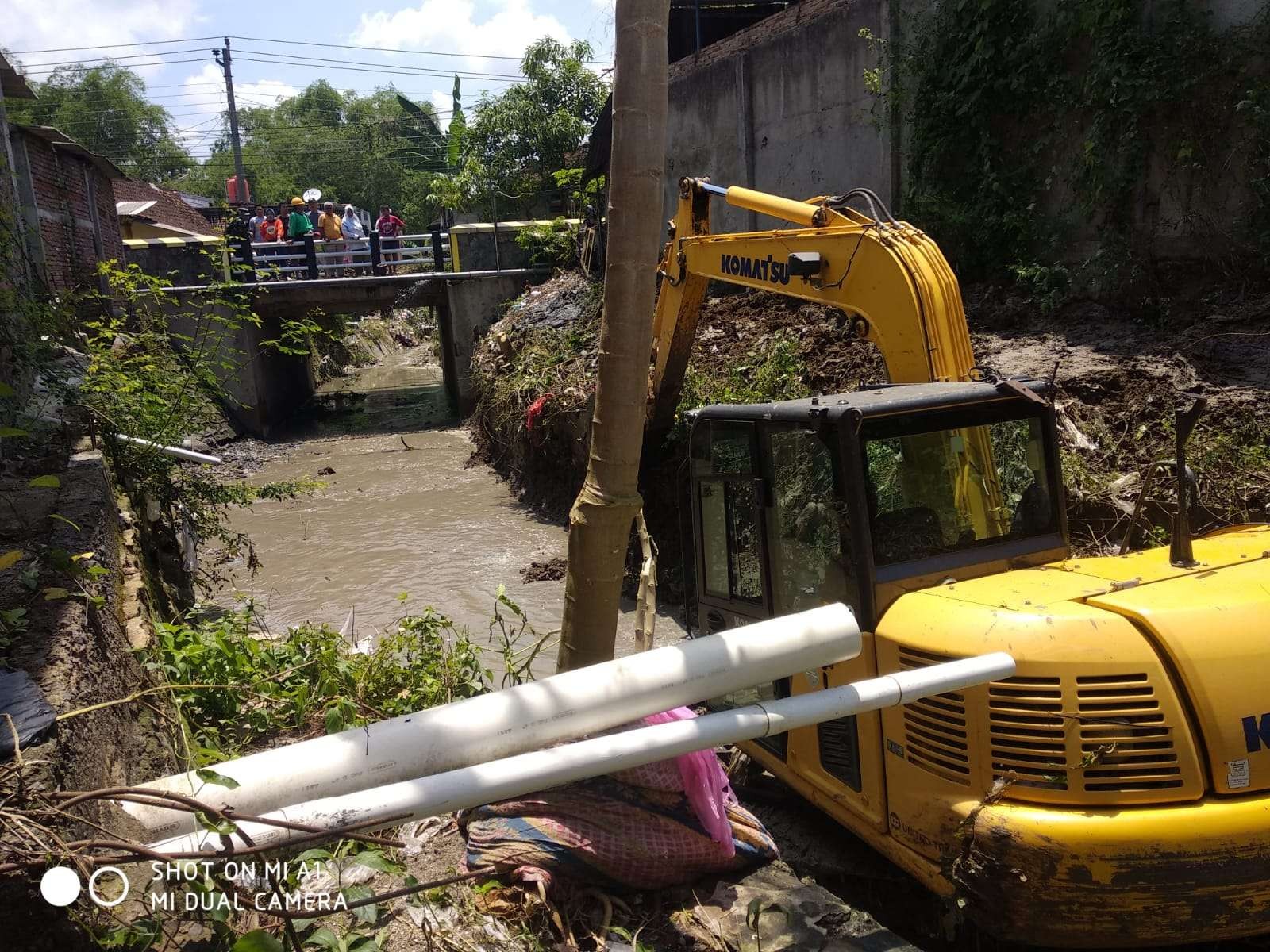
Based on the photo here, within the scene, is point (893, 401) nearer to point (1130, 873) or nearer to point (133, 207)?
point (1130, 873)

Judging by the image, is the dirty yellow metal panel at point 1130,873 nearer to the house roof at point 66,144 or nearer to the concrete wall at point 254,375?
the house roof at point 66,144

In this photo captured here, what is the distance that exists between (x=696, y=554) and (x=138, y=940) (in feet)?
9.90

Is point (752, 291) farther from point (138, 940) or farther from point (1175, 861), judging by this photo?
point (138, 940)

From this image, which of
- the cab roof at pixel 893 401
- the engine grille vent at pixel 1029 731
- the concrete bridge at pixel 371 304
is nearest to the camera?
the engine grille vent at pixel 1029 731

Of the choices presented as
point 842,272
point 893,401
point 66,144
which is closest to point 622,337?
point 893,401

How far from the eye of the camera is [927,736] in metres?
3.16

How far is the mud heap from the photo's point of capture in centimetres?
621

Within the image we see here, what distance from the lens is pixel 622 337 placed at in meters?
2.80

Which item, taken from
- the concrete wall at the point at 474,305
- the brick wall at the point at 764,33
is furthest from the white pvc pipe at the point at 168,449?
the concrete wall at the point at 474,305

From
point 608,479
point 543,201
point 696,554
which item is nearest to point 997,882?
point 608,479

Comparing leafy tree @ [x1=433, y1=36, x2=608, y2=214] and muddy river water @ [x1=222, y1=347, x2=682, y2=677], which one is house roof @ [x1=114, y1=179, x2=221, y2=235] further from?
muddy river water @ [x1=222, y1=347, x2=682, y2=677]

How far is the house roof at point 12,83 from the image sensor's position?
886 centimetres

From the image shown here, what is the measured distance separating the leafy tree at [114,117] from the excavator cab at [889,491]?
193 feet

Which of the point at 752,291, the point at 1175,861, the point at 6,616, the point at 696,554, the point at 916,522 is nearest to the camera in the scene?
the point at 1175,861
